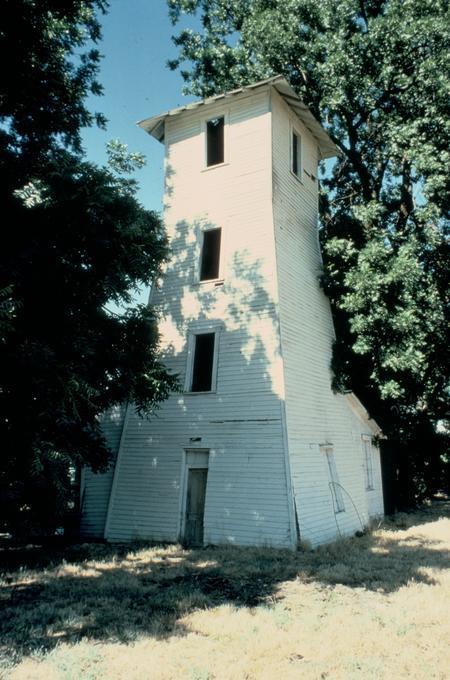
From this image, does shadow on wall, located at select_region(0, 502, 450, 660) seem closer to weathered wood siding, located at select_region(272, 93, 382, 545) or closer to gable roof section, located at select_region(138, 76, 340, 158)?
weathered wood siding, located at select_region(272, 93, 382, 545)

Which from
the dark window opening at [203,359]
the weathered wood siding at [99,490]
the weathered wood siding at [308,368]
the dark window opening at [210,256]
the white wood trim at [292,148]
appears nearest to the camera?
the weathered wood siding at [308,368]

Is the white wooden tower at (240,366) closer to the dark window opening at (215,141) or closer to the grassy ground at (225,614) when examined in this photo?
the dark window opening at (215,141)

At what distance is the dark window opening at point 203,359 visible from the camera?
47.6 ft

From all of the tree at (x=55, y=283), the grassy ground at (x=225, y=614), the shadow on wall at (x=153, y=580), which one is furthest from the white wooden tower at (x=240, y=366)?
the tree at (x=55, y=283)

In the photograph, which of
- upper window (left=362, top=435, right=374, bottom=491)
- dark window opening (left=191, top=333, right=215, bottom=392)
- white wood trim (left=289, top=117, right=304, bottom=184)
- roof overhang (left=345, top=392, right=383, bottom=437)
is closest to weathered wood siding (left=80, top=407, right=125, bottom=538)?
dark window opening (left=191, top=333, right=215, bottom=392)

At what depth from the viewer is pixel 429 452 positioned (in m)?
23.0

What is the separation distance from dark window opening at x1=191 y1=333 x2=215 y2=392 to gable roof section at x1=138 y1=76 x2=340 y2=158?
8072mm

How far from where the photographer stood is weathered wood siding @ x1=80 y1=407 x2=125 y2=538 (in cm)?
1389

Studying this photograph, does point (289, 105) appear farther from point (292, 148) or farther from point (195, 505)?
point (195, 505)

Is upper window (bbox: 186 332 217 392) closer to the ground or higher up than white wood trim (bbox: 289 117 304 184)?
closer to the ground

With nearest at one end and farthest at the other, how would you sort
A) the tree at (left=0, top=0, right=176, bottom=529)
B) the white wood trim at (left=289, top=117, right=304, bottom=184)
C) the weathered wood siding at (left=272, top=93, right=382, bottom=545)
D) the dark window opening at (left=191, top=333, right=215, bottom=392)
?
the tree at (left=0, top=0, right=176, bottom=529)
the weathered wood siding at (left=272, top=93, right=382, bottom=545)
the dark window opening at (left=191, top=333, right=215, bottom=392)
the white wood trim at (left=289, top=117, right=304, bottom=184)

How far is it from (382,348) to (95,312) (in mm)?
9893

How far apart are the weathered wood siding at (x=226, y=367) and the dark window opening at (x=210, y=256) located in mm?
396

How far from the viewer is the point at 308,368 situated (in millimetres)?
14453
